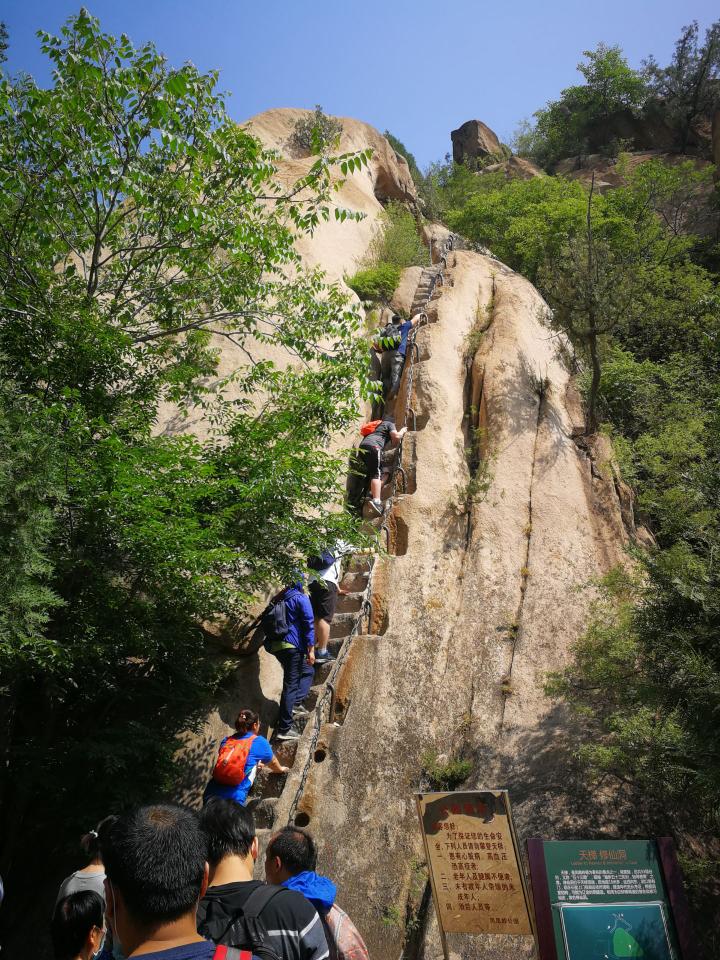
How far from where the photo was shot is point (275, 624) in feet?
27.6

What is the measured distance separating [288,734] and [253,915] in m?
5.06

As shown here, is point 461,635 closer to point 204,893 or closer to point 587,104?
point 204,893

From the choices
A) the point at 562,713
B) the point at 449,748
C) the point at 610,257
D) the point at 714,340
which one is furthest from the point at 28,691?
the point at 610,257

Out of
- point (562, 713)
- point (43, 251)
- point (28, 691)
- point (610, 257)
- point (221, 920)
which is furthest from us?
point (610, 257)

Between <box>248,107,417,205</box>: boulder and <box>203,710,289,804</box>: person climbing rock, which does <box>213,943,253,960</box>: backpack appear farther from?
<box>248,107,417,205</box>: boulder

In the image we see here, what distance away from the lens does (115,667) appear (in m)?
8.51

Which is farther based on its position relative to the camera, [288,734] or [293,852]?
[288,734]

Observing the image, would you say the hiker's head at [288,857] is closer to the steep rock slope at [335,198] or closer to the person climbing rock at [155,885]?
the person climbing rock at [155,885]

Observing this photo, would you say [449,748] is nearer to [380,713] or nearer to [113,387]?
[380,713]

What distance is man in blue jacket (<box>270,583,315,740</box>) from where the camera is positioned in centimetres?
835

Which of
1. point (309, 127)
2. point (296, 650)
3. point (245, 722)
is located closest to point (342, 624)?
point (296, 650)

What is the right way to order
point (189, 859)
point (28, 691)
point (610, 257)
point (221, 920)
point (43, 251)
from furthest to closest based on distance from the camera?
point (610, 257) < point (43, 251) < point (28, 691) < point (221, 920) < point (189, 859)

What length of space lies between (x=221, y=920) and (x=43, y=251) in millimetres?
9393

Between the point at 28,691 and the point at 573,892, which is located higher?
the point at 28,691
